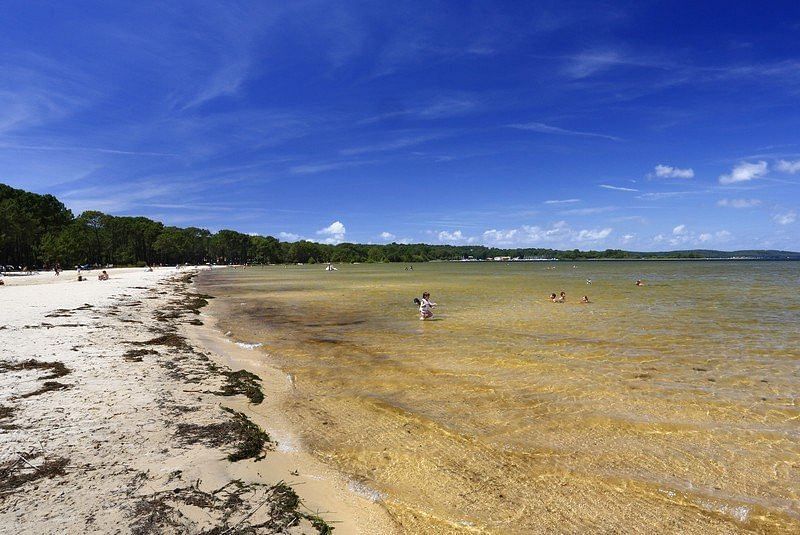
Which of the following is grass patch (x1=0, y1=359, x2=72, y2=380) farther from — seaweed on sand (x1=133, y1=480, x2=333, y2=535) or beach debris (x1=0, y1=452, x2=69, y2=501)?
seaweed on sand (x1=133, y1=480, x2=333, y2=535)

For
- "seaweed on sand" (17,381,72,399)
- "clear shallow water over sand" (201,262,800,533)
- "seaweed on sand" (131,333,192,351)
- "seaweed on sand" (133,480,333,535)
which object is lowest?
"clear shallow water over sand" (201,262,800,533)

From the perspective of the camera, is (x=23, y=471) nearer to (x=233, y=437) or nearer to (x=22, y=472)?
(x=22, y=472)

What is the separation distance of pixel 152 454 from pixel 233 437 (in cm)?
123

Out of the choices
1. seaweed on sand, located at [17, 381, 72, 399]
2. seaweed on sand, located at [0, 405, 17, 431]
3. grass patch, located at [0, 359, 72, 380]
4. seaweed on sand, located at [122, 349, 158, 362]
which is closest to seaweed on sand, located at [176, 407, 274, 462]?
seaweed on sand, located at [0, 405, 17, 431]

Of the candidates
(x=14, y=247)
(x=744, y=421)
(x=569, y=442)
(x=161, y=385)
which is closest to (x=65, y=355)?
(x=161, y=385)

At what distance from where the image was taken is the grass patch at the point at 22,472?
4.91 m

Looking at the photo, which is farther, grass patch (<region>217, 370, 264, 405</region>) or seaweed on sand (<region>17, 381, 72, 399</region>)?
grass patch (<region>217, 370, 264, 405</region>)

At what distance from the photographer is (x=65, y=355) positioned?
37.6ft

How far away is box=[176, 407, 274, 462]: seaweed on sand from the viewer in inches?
252

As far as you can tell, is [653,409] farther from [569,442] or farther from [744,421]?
[569,442]

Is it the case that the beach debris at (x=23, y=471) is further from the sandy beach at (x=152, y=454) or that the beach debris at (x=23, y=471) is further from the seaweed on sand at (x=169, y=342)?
the seaweed on sand at (x=169, y=342)

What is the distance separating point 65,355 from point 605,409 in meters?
14.8

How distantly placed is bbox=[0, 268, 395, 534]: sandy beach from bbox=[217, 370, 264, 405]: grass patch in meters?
0.03

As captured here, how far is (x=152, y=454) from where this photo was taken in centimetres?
603
